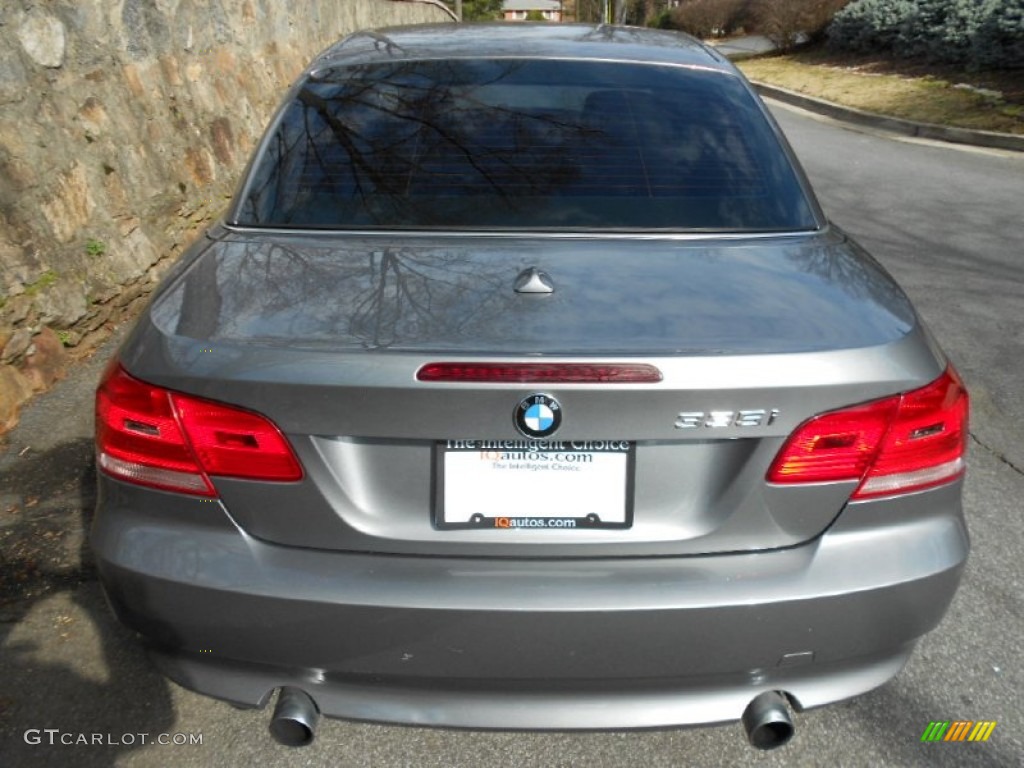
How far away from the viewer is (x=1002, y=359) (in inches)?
197

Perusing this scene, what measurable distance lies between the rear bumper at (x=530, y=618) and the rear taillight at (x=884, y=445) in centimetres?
5

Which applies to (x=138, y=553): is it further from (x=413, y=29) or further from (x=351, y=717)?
(x=413, y=29)

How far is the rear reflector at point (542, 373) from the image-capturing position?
5.64 feet

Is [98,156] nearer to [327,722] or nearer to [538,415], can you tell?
[327,722]

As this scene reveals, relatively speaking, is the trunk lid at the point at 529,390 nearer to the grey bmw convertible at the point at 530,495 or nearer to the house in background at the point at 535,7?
the grey bmw convertible at the point at 530,495

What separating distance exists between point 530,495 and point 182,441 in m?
0.69

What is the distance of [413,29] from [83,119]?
2257mm

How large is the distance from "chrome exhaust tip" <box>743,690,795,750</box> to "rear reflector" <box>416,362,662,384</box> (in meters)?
0.72

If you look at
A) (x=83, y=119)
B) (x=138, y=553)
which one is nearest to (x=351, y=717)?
(x=138, y=553)

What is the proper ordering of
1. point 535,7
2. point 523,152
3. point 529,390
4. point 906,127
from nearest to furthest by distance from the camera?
point 529,390
point 523,152
point 906,127
point 535,7

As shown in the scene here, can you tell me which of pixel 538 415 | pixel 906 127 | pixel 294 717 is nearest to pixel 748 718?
pixel 538 415

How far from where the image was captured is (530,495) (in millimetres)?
1810

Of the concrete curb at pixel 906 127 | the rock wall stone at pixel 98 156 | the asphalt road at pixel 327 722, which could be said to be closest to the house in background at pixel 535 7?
the concrete curb at pixel 906 127

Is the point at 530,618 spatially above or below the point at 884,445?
below
